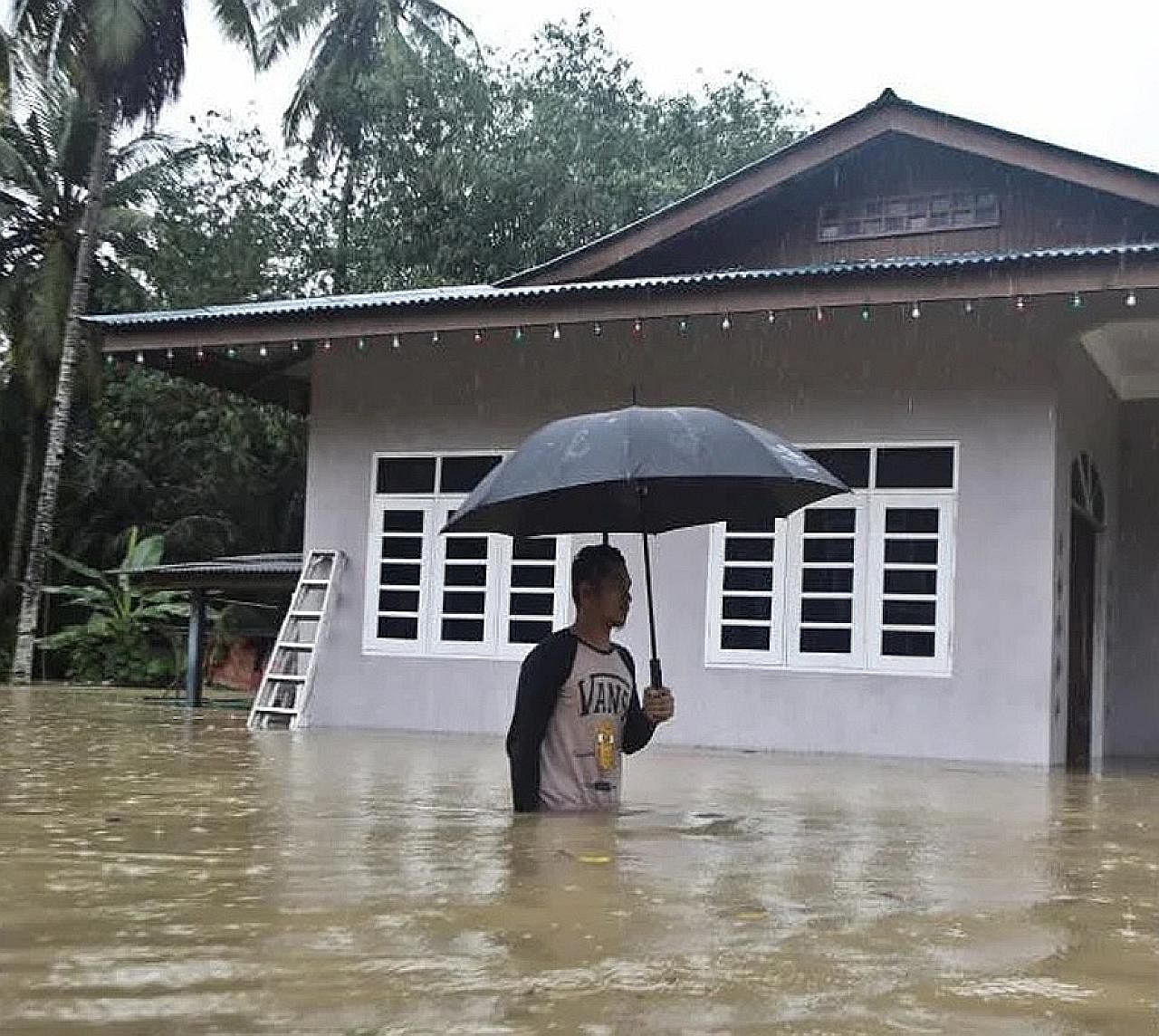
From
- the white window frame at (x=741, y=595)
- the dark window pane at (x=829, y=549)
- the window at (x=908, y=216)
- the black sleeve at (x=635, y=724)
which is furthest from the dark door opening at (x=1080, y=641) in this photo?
the black sleeve at (x=635, y=724)

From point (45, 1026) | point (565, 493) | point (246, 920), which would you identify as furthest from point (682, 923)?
point (565, 493)

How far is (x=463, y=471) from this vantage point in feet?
44.5

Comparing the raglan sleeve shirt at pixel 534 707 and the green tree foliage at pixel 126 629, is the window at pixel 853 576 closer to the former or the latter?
the raglan sleeve shirt at pixel 534 707

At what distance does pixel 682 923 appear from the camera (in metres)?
4.00

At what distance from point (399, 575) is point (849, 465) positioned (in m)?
3.99

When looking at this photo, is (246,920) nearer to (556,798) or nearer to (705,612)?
(556,798)

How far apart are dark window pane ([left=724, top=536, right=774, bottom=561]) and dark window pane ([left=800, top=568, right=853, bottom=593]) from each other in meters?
0.33

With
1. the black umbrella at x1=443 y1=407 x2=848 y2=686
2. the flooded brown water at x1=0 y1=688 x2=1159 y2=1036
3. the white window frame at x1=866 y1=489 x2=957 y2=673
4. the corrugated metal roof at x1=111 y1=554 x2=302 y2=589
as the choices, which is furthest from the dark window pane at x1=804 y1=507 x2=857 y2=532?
the corrugated metal roof at x1=111 y1=554 x2=302 y2=589

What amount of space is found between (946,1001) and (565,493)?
10.9ft

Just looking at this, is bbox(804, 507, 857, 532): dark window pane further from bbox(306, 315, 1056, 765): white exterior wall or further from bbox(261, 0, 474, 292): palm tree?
bbox(261, 0, 474, 292): palm tree

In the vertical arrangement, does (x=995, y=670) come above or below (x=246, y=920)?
above

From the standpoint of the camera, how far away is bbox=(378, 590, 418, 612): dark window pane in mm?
13688

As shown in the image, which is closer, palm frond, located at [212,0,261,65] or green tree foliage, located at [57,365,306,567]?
palm frond, located at [212,0,261,65]

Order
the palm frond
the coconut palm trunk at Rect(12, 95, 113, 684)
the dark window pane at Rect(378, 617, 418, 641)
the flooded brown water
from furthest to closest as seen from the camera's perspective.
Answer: the palm frond
the coconut palm trunk at Rect(12, 95, 113, 684)
the dark window pane at Rect(378, 617, 418, 641)
the flooded brown water
